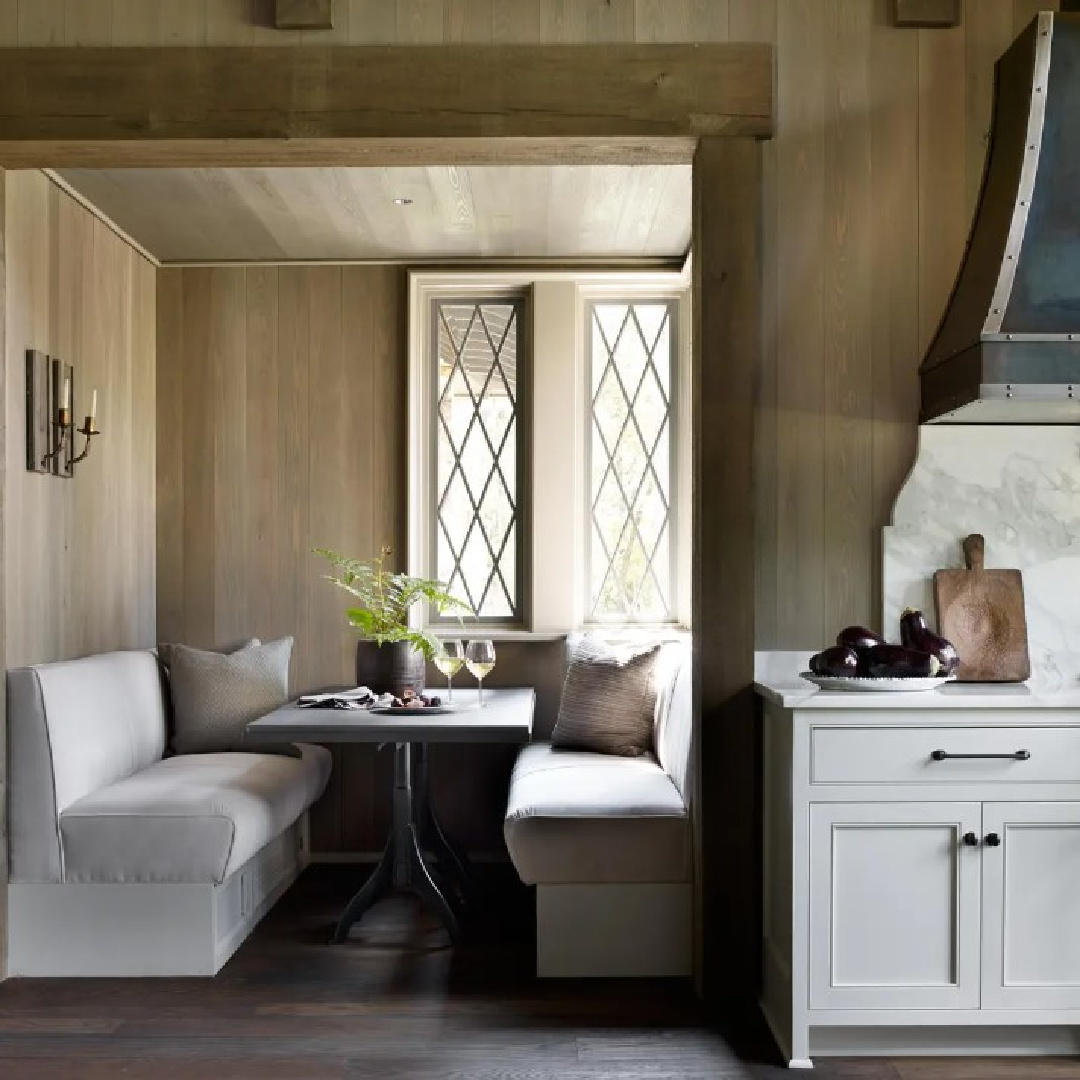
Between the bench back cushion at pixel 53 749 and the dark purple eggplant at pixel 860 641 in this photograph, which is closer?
the dark purple eggplant at pixel 860 641

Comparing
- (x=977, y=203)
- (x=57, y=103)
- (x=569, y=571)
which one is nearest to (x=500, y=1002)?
(x=569, y=571)

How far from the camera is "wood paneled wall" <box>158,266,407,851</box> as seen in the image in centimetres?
503

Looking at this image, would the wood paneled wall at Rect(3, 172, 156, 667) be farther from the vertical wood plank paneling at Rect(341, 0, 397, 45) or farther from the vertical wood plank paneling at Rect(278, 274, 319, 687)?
the vertical wood plank paneling at Rect(341, 0, 397, 45)

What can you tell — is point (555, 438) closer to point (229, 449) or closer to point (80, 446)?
point (229, 449)

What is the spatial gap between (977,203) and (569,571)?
236 centimetres

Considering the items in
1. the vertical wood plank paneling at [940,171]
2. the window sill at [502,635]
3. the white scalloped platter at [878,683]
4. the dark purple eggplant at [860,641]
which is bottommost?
the window sill at [502,635]

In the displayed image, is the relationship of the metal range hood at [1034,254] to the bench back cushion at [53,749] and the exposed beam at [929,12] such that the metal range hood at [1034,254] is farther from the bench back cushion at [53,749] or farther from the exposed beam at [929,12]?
the bench back cushion at [53,749]

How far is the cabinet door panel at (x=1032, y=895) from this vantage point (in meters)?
2.71

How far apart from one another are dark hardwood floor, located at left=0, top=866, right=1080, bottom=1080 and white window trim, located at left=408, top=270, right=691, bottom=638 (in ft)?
5.30

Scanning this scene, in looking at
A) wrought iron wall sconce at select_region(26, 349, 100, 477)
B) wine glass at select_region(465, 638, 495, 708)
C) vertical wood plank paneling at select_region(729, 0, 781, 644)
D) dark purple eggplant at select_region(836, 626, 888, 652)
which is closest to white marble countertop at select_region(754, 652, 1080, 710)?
dark purple eggplant at select_region(836, 626, 888, 652)

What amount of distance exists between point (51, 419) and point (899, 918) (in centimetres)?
289

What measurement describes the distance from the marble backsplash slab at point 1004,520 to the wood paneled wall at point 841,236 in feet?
0.21

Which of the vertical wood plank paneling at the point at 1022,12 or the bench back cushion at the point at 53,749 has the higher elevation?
the vertical wood plank paneling at the point at 1022,12

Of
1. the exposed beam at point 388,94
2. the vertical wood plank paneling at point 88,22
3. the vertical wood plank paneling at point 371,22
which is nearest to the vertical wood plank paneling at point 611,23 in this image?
the exposed beam at point 388,94
